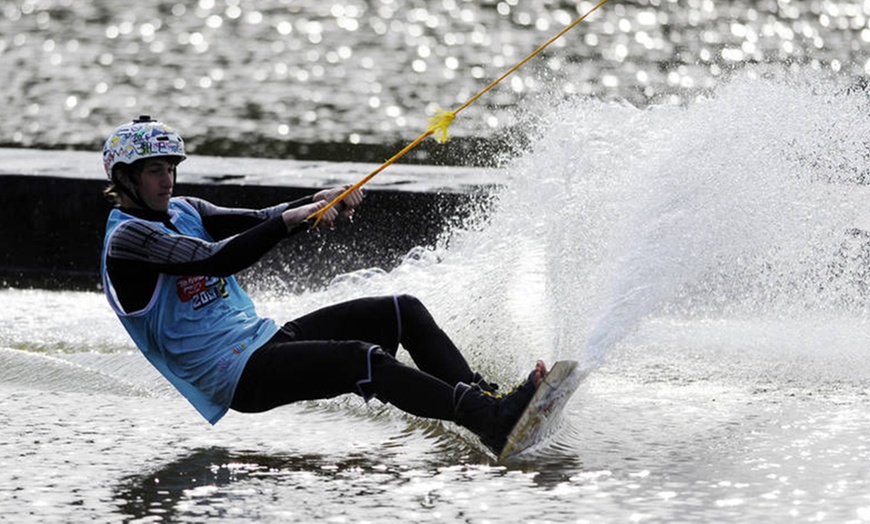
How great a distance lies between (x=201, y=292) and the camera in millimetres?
6062

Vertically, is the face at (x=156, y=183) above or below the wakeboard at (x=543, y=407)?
above

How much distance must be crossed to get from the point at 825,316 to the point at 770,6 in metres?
17.4

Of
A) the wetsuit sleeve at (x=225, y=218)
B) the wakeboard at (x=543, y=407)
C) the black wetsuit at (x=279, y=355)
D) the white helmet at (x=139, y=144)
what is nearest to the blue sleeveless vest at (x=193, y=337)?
the black wetsuit at (x=279, y=355)

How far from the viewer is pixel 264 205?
1084 centimetres

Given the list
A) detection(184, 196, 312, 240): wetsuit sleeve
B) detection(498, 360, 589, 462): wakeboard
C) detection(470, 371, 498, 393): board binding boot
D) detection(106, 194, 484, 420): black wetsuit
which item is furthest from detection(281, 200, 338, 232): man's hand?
detection(498, 360, 589, 462): wakeboard

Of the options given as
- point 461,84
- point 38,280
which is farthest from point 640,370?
point 461,84

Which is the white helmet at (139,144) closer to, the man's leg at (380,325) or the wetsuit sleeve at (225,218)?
the wetsuit sleeve at (225,218)

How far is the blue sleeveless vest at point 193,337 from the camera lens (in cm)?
595

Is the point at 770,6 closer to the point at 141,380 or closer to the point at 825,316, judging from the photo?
the point at 825,316

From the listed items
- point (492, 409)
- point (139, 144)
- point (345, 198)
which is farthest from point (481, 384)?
point (139, 144)

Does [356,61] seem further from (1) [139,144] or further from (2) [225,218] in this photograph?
(1) [139,144]

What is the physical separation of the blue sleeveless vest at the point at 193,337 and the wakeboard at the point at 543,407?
0.89 m

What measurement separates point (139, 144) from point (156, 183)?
137 mm

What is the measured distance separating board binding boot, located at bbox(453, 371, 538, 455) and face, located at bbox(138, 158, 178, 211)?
116 cm
